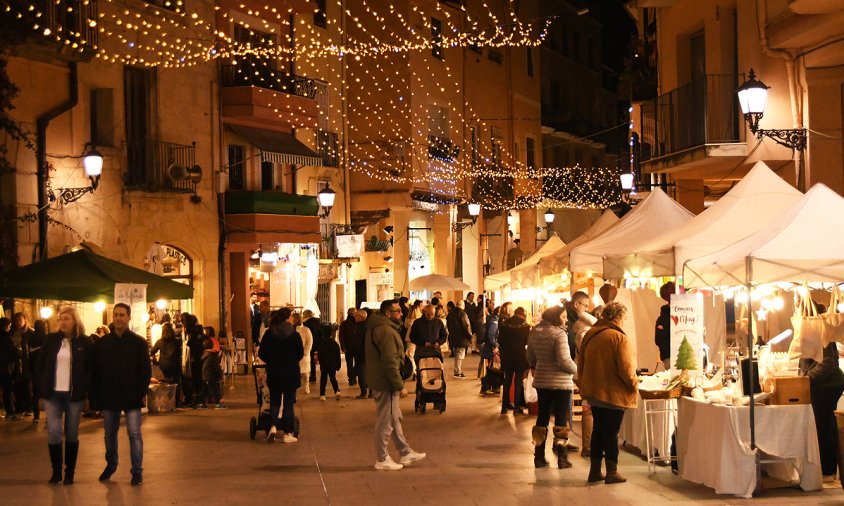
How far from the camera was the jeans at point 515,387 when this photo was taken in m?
20.0

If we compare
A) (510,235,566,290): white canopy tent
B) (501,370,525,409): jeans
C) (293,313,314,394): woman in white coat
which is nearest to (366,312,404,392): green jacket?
(501,370,525,409): jeans

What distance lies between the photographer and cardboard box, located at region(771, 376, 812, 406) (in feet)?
40.0

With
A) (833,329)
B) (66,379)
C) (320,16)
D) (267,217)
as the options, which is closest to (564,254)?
(833,329)

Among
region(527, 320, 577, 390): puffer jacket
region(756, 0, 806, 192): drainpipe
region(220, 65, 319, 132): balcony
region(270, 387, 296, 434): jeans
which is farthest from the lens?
region(220, 65, 319, 132): balcony

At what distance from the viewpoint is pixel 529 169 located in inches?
2015

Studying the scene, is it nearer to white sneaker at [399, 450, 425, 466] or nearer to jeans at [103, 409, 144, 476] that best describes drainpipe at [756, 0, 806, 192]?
white sneaker at [399, 450, 425, 466]

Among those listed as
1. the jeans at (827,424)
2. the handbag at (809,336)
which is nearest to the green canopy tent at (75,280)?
the handbag at (809,336)

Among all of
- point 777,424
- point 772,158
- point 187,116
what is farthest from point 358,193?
point 777,424

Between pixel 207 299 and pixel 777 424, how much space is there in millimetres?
20937

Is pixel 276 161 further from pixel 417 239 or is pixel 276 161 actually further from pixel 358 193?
pixel 417 239

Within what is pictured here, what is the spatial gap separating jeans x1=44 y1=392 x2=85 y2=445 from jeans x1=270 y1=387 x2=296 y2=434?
147 inches

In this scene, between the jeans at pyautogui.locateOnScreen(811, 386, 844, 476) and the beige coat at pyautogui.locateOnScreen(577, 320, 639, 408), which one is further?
the beige coat at pyautogui.locateOnScreen(577, 320, 639, 408)

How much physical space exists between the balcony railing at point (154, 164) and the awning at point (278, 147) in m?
2.64

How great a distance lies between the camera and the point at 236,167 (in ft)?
108
